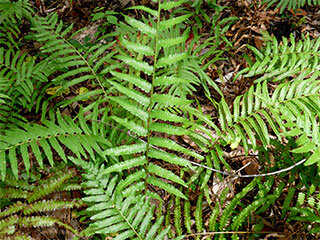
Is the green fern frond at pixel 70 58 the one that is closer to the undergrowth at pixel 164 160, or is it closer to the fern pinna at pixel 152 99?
the undergrowth at pixel 164 160

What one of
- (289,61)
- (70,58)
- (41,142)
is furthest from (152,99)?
(289,61)

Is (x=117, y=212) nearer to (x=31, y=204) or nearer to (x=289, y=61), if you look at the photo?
(x=31, y=204)

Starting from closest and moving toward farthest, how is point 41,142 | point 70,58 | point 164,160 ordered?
1. point 41,142
2. point 164,160
3. point 70,58

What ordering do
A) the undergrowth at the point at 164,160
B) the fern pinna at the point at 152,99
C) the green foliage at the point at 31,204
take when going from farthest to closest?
1. the green foliage at the point at 31,204
2. the undergrowth at the point at 164,160
3. the fern pinna at the point at 152,99

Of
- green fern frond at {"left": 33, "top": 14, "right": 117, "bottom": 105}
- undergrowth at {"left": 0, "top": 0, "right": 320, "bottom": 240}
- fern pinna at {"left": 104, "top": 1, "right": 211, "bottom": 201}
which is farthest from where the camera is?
green fern frond at {"left": 33, "top": 14, "right": 117, "bottom": 105}

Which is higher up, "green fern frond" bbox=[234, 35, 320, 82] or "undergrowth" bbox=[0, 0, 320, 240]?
"green fern frond" bbox=[234, 35, 320, 82]

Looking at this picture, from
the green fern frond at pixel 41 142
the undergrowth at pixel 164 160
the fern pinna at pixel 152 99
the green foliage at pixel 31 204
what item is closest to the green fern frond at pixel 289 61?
the undergrowth at pixel 164 160

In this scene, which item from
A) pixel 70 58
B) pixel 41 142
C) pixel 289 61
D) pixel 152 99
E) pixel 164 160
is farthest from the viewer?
pixel 289 61

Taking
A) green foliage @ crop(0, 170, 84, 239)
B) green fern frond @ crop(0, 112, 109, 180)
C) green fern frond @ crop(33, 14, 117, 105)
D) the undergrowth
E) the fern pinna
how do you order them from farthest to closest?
1. green fern frond @ crop(33, 14, 117, 105)
2. green foliage @ crop(0, 170, 84, 239)
3. green fern frond @ crop(0, 112, 109, 180)
4. the undergrowth
5. the fern pinna

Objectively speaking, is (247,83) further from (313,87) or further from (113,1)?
(113,1)

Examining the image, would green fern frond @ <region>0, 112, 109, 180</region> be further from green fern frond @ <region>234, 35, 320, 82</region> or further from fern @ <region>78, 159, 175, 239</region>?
green fern frond @ <region>234, 35, 320, 82</region>

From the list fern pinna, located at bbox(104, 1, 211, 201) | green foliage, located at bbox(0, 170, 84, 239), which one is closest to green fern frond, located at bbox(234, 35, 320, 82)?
fern pinna, located at bbox(104, 1, 211, 201)

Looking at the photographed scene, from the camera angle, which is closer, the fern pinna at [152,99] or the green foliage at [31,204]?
the fern pinna at [152,99]

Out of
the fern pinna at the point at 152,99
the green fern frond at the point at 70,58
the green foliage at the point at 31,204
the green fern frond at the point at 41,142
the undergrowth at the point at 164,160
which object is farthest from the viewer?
the green fern frond at the point at 70,58
